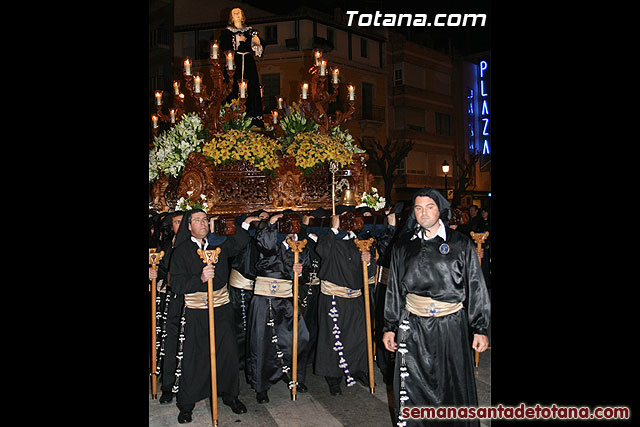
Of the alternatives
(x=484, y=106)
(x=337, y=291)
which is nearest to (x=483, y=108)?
(x=484, y=106)

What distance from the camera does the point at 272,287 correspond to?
6.38m

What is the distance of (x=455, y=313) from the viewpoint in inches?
171

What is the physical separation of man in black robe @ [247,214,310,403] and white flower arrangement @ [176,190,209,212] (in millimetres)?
1426

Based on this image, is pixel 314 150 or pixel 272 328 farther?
pixel 314 150

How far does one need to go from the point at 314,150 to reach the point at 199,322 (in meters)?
3.38

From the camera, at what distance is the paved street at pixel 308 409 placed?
5.46 metres

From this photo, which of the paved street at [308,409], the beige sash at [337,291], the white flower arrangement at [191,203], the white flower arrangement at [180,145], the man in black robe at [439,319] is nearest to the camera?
the man in black robe at [439,319]

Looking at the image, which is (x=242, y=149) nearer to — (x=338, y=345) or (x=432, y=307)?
(x=338, y=345)

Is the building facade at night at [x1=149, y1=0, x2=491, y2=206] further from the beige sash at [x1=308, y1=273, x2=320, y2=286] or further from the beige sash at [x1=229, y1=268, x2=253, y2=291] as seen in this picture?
the beige sash at [x1=229, y1=268, x2=253, y2=291]

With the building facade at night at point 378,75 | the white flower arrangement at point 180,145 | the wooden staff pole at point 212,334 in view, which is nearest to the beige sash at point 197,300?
the wooden staff pole at point 212,334

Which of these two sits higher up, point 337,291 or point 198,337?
point 337,291

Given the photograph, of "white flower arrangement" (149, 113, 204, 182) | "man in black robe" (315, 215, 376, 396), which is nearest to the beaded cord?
"man in black robe" (315, 215, 376, 396)

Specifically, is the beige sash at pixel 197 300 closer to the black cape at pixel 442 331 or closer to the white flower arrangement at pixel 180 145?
the black cape at pixel 442 331

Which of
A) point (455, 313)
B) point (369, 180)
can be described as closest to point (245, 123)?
point (369, 180)
